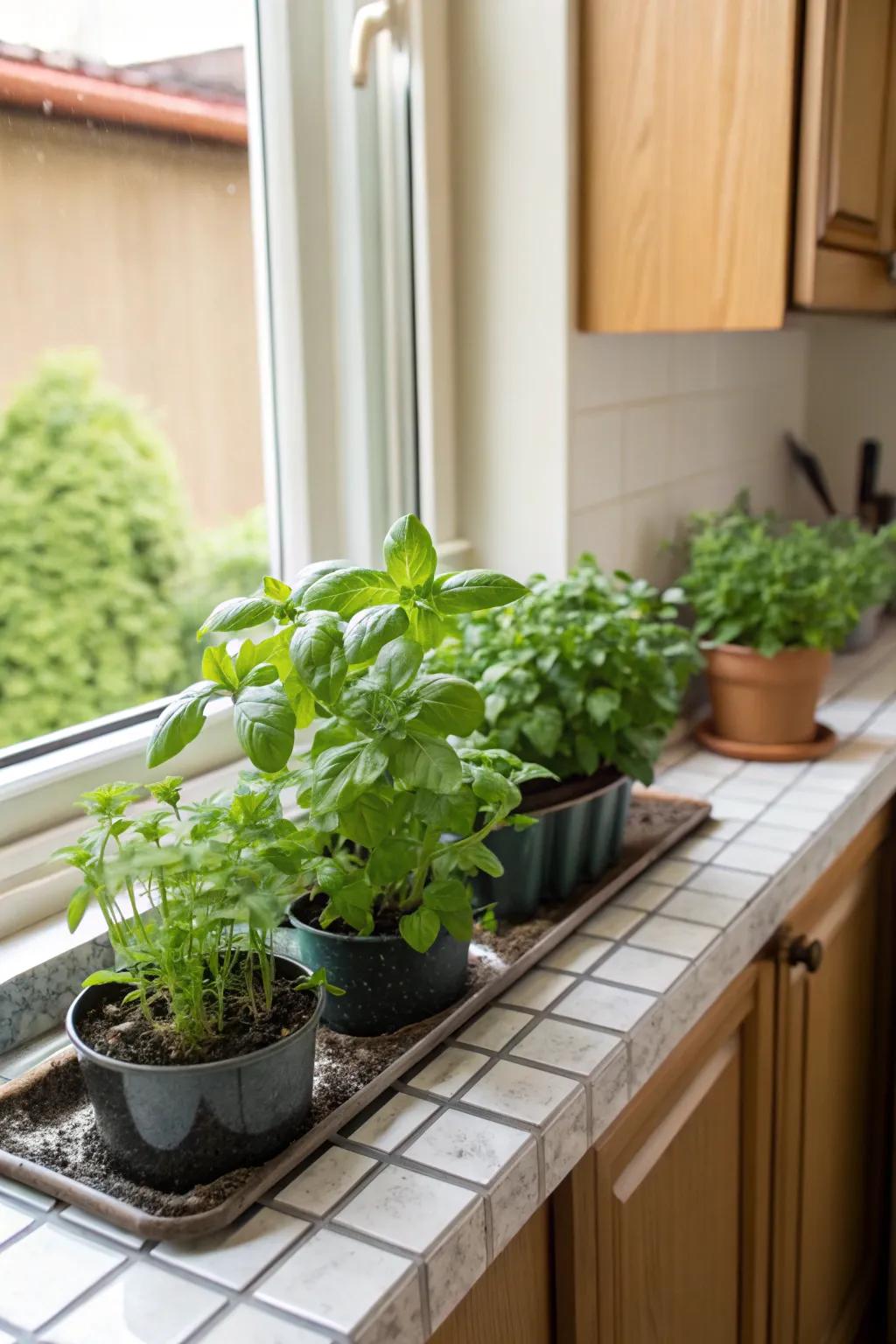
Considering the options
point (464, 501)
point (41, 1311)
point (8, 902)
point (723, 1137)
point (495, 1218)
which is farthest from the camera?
point (464, 501)

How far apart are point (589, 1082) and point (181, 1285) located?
0.34m

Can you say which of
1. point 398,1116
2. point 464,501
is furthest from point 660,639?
point 398,1116

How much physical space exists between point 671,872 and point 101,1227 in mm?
715

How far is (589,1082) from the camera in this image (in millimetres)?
955

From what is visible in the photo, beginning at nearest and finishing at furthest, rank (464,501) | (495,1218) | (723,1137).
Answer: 1. (495,1218)
2. (723,1137)
3. (464,501)

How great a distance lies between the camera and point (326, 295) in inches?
60.3

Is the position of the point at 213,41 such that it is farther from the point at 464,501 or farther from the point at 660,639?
the point at 660,639

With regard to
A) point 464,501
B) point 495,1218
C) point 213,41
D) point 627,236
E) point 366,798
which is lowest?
point 495,1218

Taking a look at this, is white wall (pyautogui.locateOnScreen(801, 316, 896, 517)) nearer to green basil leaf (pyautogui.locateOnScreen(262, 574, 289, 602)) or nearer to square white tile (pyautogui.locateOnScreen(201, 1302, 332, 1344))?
green basil leaf (pyautogui.locateOnScreen(262, 574, 289, 602))

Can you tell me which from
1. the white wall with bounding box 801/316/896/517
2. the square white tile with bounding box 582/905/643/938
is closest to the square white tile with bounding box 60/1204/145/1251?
the square white tile with bounding box 582/905/643/938

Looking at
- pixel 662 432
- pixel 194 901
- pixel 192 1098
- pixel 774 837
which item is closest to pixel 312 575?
pixel 194 901

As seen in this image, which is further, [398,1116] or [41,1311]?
[398,1116]

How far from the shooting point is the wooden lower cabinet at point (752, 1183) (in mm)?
1014

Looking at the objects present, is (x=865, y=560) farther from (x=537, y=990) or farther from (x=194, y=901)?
(x=194, y=901)
